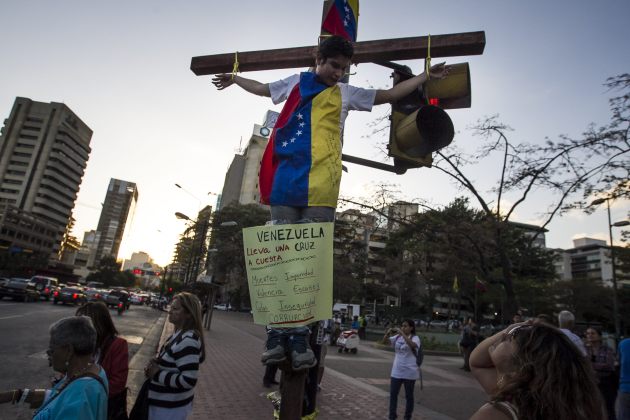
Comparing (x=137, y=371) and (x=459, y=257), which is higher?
(x=459, y=257)

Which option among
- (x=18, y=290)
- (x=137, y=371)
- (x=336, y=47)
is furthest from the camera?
(x=18, y=290)

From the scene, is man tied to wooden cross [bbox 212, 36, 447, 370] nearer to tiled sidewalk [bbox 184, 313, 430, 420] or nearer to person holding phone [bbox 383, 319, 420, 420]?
tiled sidewalk [bbox 184, 313, 430, 420]

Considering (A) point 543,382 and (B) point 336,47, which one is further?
(B) point 336,47

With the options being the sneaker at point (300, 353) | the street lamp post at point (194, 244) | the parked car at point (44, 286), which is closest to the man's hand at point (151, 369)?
the sneaker at point (300, 353)

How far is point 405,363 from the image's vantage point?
739cm

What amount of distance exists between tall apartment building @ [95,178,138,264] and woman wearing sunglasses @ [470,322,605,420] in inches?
8126

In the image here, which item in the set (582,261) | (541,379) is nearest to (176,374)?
(541,379)

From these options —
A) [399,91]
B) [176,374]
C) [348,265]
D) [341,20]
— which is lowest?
[176,374]

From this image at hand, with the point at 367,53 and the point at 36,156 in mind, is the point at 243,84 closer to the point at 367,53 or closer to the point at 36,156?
the point at 367,53

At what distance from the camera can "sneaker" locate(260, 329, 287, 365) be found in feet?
5.66

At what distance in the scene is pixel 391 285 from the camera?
59.3m

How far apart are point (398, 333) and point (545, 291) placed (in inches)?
1838

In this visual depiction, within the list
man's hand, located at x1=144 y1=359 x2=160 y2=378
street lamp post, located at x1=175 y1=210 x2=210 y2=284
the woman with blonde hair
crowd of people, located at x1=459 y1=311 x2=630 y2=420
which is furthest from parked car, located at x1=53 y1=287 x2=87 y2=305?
crowd of people, located at x1=459 y1=311 x2=630 y2=420

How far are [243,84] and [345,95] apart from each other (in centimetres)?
87
